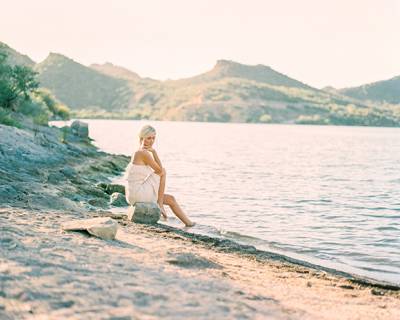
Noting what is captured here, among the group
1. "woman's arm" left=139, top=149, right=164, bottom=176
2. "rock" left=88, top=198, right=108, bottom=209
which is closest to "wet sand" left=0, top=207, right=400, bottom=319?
"woman's arm" left=139, top=149, right=164, bottom=176

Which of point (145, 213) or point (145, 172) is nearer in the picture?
point (145, 172)

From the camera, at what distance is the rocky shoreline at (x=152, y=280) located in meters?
5.28

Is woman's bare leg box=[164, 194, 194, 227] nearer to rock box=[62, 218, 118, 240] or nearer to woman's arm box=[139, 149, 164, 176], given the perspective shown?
woman's arm box=[139, 149, 164, 176]

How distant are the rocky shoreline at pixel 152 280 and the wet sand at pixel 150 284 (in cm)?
1

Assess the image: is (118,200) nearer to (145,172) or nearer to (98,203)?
(98,203)

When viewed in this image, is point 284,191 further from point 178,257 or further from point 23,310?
point 23,310

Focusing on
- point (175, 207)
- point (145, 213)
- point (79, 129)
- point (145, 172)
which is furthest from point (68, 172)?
point (79, 129)

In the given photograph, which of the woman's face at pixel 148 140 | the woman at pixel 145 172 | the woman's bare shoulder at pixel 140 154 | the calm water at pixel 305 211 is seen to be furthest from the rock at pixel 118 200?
the woman's face at pixel 148 140

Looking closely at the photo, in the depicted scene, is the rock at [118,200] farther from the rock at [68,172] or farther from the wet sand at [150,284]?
the wet sand at [150,284]

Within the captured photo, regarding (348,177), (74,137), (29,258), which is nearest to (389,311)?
(29,258)

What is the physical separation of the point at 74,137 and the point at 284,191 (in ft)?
58.4

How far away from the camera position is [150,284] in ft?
19.8

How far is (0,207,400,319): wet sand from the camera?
17.2 feet

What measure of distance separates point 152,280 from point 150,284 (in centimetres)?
19
